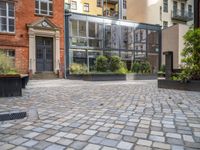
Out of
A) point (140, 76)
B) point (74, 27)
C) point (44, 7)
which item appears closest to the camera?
point (140, 76)

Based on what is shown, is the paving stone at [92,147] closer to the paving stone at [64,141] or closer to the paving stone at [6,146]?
the paving stone at [64,141]

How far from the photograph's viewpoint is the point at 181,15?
30.1 meters

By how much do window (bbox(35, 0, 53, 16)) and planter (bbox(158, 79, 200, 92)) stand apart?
1248 cm

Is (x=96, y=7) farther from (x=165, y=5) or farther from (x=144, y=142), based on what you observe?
(x=144, y=142)

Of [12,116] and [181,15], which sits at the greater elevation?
[181,15]

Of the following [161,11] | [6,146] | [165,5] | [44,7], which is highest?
[165,5]

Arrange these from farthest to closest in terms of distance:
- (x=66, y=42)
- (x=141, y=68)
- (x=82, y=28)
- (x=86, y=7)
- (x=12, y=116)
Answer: (x=86, y=7), (x=82, y=28), (x=66, y=42), (x=141, y=68), (x=12, y=116)

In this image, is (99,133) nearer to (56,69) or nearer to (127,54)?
(56,69)

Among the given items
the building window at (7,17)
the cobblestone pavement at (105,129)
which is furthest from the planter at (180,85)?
the building window at (7,17)

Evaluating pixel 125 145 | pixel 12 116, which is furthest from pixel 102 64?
pixel 125 145

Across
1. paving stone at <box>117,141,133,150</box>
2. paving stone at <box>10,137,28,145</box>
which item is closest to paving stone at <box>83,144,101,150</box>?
paving stone at <box>117,141,133,150</box>

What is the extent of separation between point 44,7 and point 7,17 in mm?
3177

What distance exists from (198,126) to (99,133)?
1610 millimetres

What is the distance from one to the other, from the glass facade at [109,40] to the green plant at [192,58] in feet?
37.6
